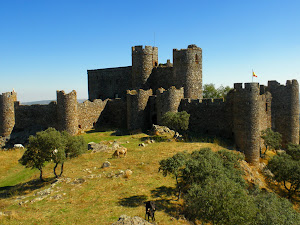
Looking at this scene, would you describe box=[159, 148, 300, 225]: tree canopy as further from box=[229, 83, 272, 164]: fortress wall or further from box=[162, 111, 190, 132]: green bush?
box=[229, 83, 272, 164]: fortress wall

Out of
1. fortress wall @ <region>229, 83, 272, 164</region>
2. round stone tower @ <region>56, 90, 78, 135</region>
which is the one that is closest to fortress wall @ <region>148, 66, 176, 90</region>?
fortress wall @ <region>229, 83, 272, 164</region>

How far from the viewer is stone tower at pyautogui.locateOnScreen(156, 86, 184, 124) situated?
32062 millimetres

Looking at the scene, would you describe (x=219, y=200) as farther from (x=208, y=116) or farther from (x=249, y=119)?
(x=208, y=116)

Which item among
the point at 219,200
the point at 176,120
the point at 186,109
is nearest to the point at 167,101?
the point at 186,109

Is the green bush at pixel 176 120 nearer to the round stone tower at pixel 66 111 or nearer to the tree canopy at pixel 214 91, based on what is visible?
the round stone tower at pixel 66 111

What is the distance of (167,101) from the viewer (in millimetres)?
32062

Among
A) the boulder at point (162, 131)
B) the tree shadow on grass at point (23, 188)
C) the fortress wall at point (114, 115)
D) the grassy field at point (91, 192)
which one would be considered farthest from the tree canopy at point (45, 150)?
the fortress wall at point (114, 115)

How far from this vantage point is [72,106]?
32125 millimetres

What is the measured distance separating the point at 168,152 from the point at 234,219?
1266cm

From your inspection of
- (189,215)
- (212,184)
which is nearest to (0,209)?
(189,215)

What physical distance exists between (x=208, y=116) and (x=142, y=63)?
13258 mm

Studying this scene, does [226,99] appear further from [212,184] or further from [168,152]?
[212,184]

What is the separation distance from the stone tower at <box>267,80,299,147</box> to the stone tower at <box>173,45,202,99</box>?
30.9 feet

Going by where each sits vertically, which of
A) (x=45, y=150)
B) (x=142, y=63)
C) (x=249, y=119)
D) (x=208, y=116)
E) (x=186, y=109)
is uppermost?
(x=142, y=63)
